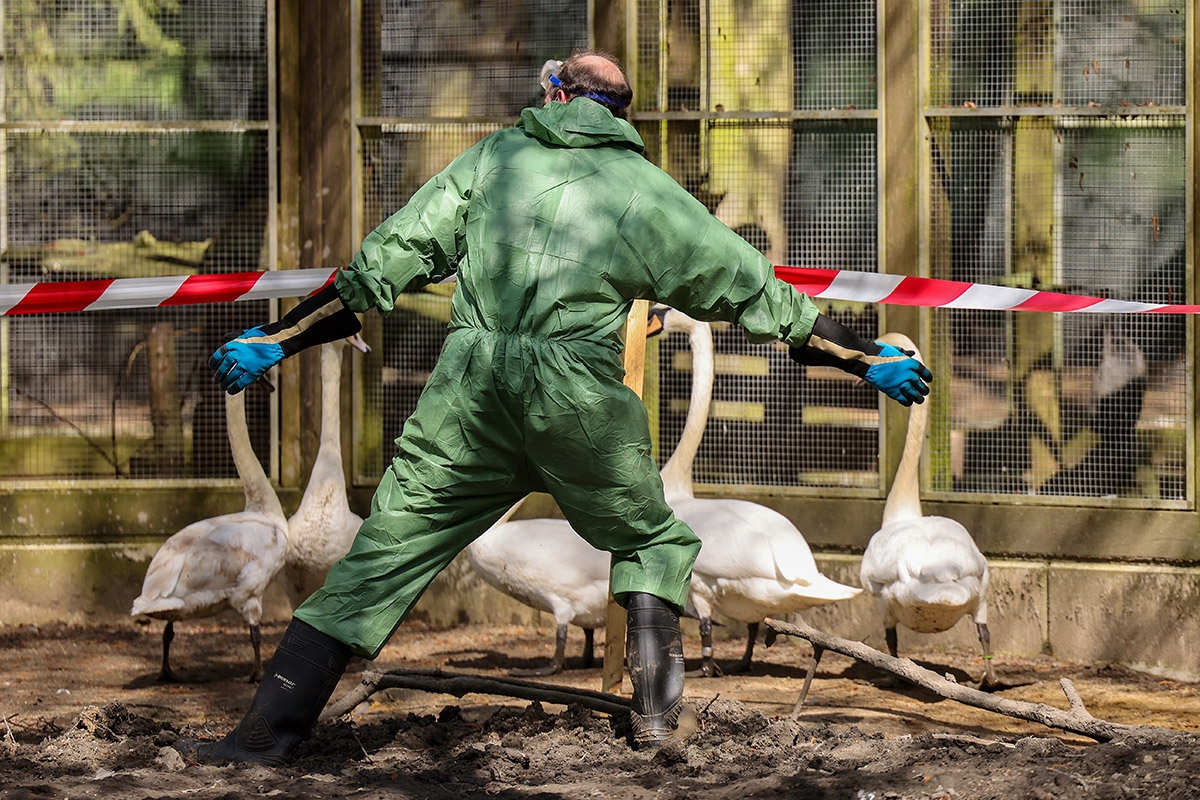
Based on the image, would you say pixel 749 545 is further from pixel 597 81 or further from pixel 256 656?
pixel 597 81

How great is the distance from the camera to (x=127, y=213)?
7.85 metres

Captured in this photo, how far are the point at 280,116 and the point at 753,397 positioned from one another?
9.80ft

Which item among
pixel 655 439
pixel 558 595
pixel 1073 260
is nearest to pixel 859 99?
pixel 1073 260

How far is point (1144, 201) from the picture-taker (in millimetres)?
7066

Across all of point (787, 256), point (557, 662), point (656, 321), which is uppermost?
point (787, 256)

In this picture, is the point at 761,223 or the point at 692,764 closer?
the point at 692,764

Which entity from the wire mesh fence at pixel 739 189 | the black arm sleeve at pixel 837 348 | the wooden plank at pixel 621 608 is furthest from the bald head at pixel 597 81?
the wire mesh fence at pixel 739 189

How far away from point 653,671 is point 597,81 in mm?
1850

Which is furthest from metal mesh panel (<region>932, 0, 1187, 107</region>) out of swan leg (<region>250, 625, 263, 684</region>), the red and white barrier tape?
swan leg (<region>250, 625, 263, 684</region>)

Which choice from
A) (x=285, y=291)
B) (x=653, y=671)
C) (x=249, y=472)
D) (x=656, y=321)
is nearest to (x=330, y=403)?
(x=249, y=472)

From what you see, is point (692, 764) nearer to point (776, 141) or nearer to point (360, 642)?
point (360, 642)

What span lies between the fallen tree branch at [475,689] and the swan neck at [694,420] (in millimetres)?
2197

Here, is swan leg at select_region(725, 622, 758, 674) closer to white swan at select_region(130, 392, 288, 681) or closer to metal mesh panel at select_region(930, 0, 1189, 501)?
metal mesh panel at select_region(930, 0, 1189, 501)

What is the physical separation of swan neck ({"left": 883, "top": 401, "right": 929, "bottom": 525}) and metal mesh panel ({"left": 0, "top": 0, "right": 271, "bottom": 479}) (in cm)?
343
